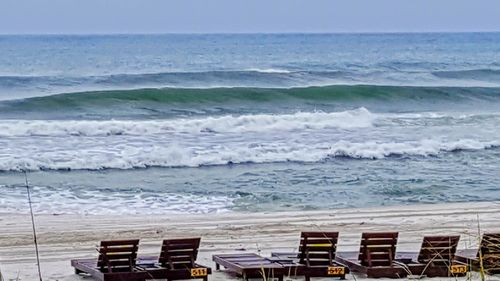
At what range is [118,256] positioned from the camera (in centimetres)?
1116

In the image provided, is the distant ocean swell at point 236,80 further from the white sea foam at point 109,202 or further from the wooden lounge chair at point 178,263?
the wooden lounge chair at point 178,263

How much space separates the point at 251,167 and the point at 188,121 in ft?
30.9

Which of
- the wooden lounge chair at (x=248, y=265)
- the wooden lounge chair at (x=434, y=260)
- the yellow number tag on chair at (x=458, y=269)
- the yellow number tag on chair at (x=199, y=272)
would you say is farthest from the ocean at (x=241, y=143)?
the yellow number tag on chair at (x=458, y=269)

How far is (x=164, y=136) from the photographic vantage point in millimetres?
28266

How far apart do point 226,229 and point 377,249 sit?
11.9 ft

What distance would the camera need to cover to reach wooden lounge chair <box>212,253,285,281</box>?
11005mm

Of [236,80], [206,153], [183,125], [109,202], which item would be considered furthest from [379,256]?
[236,80]

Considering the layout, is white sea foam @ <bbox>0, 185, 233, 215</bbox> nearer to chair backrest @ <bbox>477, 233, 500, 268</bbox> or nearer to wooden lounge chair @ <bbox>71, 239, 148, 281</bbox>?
wooden lounge chair @ <bbox>71, 239, 148, 281</bbox>

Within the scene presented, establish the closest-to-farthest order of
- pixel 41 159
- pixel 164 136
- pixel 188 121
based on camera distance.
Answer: pixel 41 159 → pixel 164 136 → pixel 188 121

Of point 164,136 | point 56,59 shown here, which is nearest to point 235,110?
point 164,136

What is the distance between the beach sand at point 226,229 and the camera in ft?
43.4

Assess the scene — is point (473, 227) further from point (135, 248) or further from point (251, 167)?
point (251, 167)

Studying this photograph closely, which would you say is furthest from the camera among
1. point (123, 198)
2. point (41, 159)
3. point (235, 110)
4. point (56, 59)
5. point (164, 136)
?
point (56, 59)

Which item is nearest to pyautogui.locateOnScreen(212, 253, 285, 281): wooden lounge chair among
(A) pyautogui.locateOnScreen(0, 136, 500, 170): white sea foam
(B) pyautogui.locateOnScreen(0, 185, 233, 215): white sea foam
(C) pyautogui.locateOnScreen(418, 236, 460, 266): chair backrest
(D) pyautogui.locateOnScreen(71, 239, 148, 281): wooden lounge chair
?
(D) pyautogui.locateOnScreen(71, 239, 148, 281): wooden lounge chair
